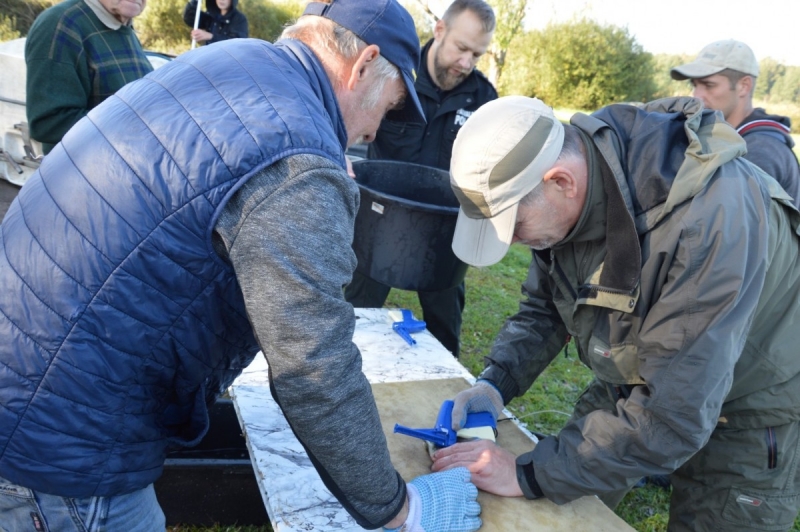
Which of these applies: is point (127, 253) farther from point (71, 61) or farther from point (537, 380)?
point (537, 380)

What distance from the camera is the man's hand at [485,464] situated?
1.48 metres

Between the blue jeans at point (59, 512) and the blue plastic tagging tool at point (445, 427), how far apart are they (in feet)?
2.38

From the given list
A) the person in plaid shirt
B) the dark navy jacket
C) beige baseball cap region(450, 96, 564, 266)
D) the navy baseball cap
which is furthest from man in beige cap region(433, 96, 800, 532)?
the person in plaid shirt

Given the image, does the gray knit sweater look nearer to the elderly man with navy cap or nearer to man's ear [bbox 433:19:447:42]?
the elderly man with navy cap

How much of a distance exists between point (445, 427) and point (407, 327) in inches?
27.4

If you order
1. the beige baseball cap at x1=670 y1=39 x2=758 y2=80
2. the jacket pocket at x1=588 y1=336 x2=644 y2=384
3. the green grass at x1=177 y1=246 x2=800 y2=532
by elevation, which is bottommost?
the green grass at x1=177 y1=246 x2=800 y2=532

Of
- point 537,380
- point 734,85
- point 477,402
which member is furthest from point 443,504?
point 734,85

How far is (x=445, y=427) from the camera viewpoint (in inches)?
64.2

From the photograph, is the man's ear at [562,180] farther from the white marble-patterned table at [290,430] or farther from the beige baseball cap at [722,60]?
the beige baseball cap at [722,60]

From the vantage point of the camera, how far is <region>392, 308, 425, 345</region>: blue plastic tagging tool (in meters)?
2.22

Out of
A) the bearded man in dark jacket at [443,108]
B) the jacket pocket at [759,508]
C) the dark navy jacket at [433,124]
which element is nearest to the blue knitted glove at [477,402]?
the jacket pocket at [759,508]

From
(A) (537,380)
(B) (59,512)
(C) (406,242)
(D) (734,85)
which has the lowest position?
(A) (537,380)

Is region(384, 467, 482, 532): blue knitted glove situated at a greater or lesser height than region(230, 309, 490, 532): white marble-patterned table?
greater

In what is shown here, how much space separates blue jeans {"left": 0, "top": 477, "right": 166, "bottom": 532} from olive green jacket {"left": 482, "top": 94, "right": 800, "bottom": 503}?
0.99m
